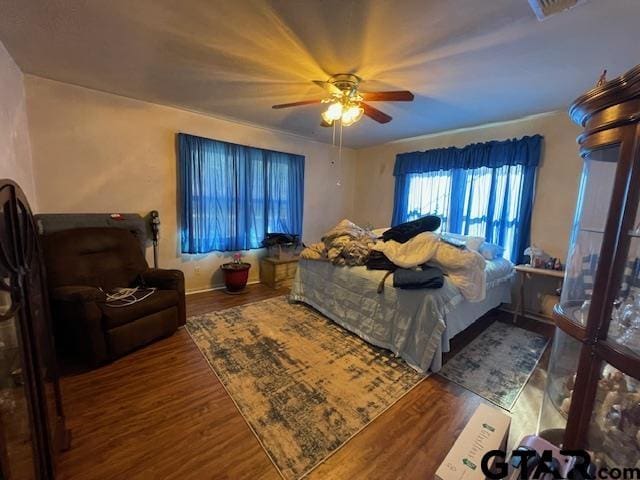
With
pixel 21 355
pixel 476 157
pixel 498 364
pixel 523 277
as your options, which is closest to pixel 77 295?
pixel 21 355

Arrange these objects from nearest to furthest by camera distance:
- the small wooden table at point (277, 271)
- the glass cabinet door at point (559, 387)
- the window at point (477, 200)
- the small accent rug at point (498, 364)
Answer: the glass cabinet door at point (559, 387) → the small accent rug at point (498, 364) → the window at point (477, 200) → the small wooden table at point (277, 271)

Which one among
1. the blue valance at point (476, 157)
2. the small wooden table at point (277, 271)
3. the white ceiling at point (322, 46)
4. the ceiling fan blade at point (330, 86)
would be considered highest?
the white ceiling at point (322, 46)

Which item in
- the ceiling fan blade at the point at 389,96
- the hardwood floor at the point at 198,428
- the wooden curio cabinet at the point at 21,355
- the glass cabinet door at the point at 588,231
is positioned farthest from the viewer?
the ceiling fan blade at the point at 389,96

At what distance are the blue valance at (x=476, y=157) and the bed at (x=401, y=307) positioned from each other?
1296 mm

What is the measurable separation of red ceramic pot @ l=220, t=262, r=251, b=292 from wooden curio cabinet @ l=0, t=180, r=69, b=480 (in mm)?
2499

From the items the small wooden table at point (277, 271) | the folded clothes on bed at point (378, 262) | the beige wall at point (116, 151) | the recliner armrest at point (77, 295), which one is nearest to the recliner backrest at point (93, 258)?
the recliner armrest at point (77, 295)

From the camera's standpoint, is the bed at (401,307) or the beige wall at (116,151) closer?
the bed at (401,307)

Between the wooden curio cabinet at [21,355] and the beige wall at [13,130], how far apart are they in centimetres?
146

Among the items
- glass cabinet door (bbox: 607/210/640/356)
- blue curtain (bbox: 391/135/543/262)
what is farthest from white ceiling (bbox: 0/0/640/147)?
glass cabinet door (bbox: 607/210/640/356)

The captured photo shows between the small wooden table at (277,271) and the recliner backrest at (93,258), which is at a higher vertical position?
the recliner backrest at (93,258)

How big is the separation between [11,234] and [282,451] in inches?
61.3

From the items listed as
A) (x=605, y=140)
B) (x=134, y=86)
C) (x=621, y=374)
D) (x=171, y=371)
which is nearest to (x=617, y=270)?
(x=621, y=374)

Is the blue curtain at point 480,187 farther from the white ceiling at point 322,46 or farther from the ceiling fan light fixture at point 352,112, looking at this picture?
the ceiling fan light fixture at point 352,112

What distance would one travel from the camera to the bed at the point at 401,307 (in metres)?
2.08
